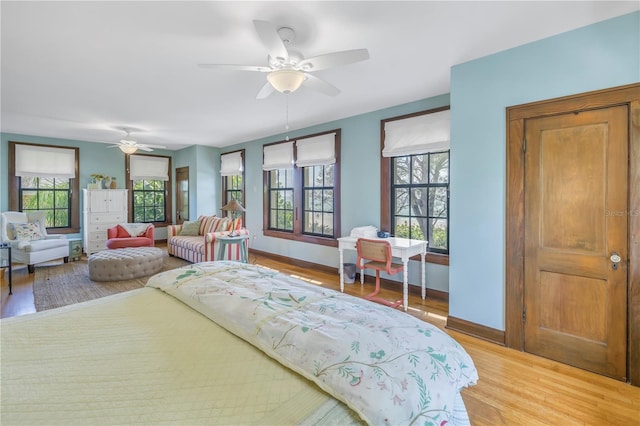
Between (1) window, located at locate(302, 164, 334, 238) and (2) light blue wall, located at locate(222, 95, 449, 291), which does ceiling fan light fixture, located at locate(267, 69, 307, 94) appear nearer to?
(2) light blue wall, located at locate(222, 95, 449, 291)

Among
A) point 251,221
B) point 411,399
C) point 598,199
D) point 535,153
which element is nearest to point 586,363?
point 598,199

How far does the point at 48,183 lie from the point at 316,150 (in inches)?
235

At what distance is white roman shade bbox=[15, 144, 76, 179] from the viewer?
5.98m

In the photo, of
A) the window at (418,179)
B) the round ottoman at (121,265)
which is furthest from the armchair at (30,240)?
the window at (418,179)

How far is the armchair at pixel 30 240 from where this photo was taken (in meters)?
4.85

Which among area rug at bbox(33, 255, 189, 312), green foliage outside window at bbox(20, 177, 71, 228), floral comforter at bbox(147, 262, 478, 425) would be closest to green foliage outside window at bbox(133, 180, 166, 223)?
green foliage outside window at bbox(20, 177, 71, 228)

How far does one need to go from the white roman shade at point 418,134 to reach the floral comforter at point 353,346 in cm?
283

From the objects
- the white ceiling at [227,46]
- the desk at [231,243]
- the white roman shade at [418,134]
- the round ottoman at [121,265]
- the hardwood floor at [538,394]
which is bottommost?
the hardwood floor at [538,394]

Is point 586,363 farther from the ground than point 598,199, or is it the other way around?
point 598,199

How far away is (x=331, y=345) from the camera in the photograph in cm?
106

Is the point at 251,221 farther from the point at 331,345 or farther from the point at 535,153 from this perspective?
the point at 331,345

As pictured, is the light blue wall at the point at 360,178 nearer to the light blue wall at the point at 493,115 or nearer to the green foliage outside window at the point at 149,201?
the light blue wall at the point at 493,115

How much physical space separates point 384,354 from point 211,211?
7.22m

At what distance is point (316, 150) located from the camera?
518cm
